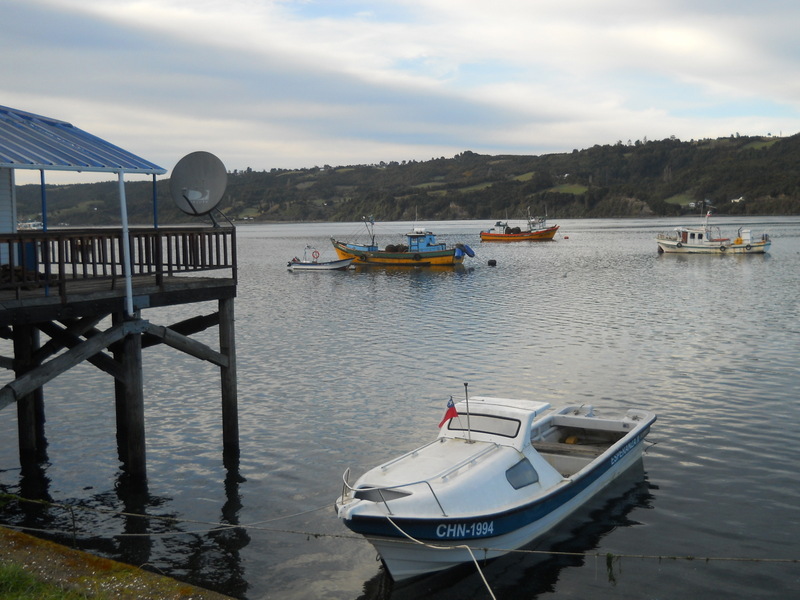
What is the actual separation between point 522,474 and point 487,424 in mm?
1238

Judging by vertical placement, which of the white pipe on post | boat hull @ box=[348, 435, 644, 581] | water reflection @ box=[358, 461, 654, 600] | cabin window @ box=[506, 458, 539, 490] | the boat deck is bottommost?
water reflection @ box=[358, 461, 654, 600]

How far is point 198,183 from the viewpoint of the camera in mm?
17250

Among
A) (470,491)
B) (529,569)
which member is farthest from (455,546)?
(529,569)

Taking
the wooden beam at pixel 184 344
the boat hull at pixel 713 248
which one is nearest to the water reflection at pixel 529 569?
the wooden beam at pixel 184 344

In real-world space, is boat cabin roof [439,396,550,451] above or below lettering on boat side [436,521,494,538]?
above

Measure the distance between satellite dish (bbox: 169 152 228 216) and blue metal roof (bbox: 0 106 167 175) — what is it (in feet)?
3.77

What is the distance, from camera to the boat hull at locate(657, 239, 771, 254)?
85.1m

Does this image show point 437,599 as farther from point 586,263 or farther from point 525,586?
point 586,263

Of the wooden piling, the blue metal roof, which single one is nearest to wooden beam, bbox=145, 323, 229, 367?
the wooden piling

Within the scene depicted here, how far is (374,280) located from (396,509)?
5646 centimetres

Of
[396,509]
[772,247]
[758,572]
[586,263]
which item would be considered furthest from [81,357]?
[772,247]

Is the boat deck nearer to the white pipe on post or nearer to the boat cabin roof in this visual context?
the boat cabin roof

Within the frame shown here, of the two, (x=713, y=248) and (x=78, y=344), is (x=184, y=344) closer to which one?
(x=78, y=344)

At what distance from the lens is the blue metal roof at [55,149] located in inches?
535
